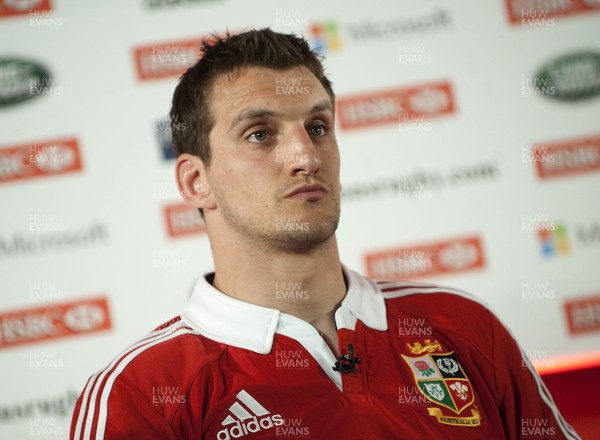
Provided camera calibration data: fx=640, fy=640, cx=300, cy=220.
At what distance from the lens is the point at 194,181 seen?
1619 mm

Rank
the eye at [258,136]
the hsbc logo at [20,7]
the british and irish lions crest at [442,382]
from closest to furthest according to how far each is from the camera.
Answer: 1. the british and irish lions crest at [442,382]
2. the eye at [258,136]
3. the hsbc logo at [20,7]

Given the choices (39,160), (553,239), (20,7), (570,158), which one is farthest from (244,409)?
(20,7)

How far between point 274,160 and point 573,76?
5.93ft

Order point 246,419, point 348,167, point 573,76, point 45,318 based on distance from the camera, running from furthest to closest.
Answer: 1. point 573,76
2. point 348,167
3. point 45,318
4. point 246,419

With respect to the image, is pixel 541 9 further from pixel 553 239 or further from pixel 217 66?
pixel 217 66

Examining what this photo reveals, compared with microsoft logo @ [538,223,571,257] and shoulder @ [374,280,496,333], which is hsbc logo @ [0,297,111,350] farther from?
microsoft logo @ [538,223,571,257]

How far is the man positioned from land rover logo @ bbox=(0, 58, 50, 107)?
1150mm

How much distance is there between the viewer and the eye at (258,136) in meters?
1.49

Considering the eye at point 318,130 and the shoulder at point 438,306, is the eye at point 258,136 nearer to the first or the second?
the eye at point 318,130

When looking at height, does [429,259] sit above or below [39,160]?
below

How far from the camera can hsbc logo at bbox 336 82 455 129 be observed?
259 cm

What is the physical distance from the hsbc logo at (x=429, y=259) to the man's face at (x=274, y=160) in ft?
3.49

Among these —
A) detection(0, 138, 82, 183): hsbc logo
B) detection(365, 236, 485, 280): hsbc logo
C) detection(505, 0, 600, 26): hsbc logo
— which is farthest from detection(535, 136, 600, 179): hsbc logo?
detection(0, 138, 82, 183): hsbc logo

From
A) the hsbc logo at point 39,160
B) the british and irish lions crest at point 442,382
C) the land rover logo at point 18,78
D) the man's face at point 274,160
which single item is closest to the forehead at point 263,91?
the man's face at point 274,160
